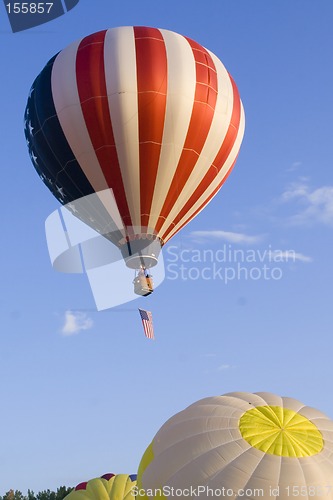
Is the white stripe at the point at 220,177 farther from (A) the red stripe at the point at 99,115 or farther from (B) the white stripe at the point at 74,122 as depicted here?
(B) the white stripe at the point at 74,122

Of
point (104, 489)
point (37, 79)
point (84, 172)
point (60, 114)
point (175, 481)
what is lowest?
point (175, 481)

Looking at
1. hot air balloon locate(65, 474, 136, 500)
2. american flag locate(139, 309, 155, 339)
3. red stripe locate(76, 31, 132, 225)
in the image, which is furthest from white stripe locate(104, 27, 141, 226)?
hot air balloon locate(65, 474, 136, 500)

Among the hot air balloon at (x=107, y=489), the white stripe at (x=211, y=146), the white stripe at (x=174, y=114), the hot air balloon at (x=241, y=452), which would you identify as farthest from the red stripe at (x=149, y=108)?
the hot air balloon at (x=107, y=489)

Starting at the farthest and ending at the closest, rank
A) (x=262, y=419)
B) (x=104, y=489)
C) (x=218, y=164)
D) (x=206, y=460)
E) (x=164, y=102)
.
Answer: (x=104, y=489) < (x=218, y=164) < (x=164, y=102) < (x=262, y=419) < (x=206, y=460)

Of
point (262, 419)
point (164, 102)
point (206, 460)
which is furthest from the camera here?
point (164, 102)

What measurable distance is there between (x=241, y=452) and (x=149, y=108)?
10193mm

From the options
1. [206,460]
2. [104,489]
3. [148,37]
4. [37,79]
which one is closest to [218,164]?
[148,37]

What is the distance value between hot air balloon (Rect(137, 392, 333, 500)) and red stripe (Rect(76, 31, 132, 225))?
7.61 m

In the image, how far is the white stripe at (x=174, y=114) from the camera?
70.4 ft

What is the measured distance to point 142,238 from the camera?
21.9 metres

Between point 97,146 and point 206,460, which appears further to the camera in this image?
point 97,146

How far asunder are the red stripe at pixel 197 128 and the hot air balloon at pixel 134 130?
0.03 m

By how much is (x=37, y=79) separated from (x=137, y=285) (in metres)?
6.80

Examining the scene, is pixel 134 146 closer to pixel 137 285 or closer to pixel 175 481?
pixel 137 285
